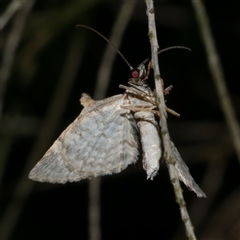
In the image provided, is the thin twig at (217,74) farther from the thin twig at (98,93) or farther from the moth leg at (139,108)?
the thin twig at (98,93)

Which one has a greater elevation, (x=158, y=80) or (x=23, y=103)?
(x=23, y=103)

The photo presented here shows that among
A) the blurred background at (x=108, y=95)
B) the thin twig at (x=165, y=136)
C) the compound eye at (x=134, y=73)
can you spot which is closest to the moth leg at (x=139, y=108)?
the compound eye at (x=134, y=73)

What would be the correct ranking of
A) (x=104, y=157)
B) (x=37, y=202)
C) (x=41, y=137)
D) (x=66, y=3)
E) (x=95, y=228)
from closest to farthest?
(x=104, y=157) → (x=95, y=228) → (x=41, y=137) → (x=66, y=3) → (x=37, y=202)

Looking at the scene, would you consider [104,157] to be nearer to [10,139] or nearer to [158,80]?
[158,80]

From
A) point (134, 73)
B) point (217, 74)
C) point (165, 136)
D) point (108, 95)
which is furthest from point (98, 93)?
point (165, 136)

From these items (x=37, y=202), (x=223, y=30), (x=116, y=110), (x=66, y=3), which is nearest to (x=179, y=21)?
(x=223, y=30)

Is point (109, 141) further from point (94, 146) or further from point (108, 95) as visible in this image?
point (108, 95)

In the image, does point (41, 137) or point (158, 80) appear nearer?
point (158, 80)
